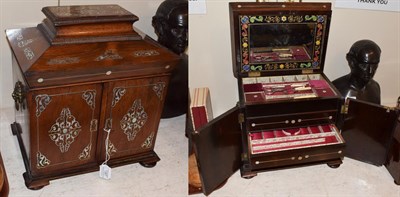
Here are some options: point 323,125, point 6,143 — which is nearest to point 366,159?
point 323,125

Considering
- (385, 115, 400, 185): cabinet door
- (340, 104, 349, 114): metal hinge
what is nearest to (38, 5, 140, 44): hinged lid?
(340, 104, 349, 114): metal hinge

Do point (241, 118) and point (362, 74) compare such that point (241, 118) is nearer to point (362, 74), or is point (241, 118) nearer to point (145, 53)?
point (145, 53)

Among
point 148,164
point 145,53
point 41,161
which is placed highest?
point 145,53

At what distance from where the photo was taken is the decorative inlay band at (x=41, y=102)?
1.28m

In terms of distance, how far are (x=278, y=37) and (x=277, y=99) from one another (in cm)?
26

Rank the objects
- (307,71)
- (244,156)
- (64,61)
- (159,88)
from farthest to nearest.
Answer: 1. (307,71)
2. (244,156)
3. (159,88)
4. (64,61)

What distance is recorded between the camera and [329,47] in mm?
1830

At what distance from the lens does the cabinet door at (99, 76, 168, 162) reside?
142 centimetres

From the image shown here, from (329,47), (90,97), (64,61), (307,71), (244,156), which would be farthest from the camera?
(329,47)

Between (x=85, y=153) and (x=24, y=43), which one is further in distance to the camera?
(x=85, y=153)

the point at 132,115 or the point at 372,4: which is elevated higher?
the point at 372,4

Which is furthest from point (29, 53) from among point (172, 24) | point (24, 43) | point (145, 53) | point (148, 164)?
point (148, 164)

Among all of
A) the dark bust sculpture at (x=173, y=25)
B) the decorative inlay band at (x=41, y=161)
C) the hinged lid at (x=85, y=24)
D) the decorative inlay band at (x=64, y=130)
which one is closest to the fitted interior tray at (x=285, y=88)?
the dark bust sculpture at (x=173, y=25)

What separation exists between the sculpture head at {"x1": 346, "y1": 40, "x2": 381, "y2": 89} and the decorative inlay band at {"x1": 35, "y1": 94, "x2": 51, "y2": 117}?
1.25m
